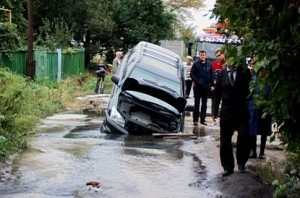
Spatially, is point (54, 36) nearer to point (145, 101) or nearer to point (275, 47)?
→ point (145, 101)

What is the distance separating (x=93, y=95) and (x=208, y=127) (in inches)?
437

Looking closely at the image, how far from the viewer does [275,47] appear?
379 cm

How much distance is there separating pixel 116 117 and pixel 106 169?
464 centimetres

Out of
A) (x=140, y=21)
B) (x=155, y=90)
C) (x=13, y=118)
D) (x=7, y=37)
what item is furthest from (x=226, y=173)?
(x=140, y=21)

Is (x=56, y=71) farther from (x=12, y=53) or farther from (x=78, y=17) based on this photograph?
(x=78, y=17)

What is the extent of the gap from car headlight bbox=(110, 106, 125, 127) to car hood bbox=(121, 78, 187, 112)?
0.59 meters

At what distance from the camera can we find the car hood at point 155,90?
1372cm

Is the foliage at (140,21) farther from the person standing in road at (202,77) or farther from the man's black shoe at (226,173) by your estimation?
the man's black shoe at (226,173)

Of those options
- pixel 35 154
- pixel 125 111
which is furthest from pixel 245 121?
pixel 125 111

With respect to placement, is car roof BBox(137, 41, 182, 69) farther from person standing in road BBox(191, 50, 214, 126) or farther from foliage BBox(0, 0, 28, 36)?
foliage BBox(0, 0, 28, 36)

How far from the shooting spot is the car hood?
13719 millimetres

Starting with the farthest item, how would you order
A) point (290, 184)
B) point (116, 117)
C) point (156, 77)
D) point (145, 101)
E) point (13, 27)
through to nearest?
point (13, 27), point (156, 77), point (116, 117), point (145, 101), point (290, 184)

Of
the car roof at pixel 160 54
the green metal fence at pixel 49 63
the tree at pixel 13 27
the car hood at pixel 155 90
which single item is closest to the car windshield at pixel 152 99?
the car hood at pixel 155 90

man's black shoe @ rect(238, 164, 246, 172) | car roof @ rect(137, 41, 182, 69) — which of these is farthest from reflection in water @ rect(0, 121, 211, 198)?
car roof @ rect(137, 41, 182, 69)
